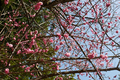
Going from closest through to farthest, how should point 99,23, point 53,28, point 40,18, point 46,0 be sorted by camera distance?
point 46,0 < point 99,23 < point 40,18 < point 53,28

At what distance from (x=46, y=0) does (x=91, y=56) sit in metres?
2.13

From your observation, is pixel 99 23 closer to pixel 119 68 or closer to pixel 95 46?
pixel 95 46

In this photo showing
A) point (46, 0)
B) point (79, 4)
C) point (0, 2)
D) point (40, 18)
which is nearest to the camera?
point (46, 0)

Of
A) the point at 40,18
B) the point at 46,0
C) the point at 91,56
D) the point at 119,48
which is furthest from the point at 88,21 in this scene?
the point at 40,18

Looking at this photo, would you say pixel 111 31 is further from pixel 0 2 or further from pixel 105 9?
pixel 0 2

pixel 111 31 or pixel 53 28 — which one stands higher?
pixel 53 28

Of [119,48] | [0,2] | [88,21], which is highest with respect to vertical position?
[0,2]

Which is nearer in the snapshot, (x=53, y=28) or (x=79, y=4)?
(x=79, y=4)

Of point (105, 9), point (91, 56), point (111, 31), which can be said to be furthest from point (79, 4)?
point (91, 56)

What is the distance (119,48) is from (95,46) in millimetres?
2488

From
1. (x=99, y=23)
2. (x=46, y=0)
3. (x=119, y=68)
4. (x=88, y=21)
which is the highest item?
(x=88, y=21)

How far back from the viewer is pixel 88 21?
5348 millimetres

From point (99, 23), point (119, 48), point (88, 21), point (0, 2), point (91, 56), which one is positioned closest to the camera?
point (91, 56)

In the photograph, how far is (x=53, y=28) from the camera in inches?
355
